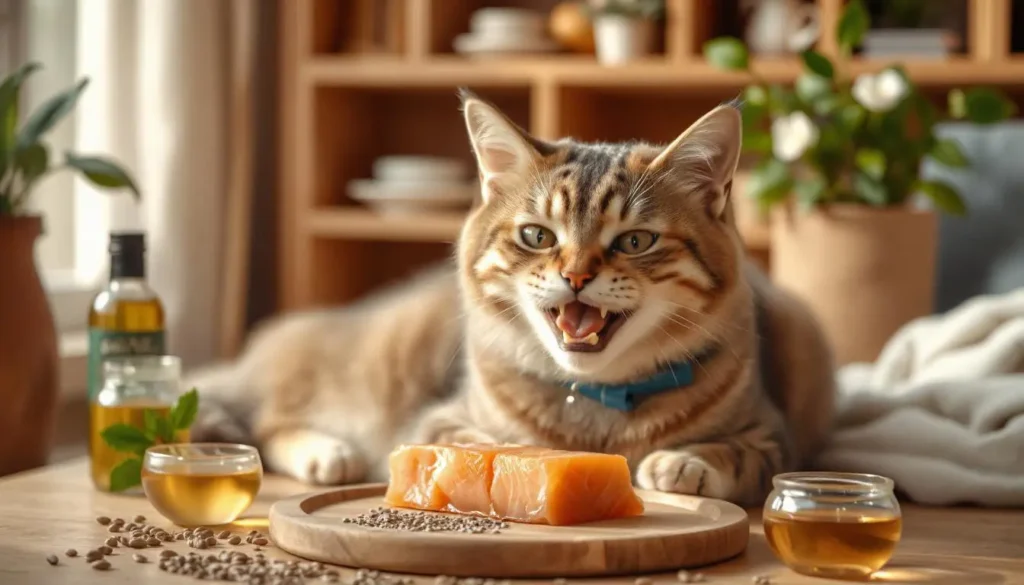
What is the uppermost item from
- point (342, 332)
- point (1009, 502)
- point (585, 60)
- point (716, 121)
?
point (585, 60)

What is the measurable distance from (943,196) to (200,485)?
1.86m

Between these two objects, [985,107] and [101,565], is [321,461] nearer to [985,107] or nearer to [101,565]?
[101,565]

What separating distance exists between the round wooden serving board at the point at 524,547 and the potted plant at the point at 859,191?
147 centimetres

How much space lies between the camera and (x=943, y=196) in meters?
2.77

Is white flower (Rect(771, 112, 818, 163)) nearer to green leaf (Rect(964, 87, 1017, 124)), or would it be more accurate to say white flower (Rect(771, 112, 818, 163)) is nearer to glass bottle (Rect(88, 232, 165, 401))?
green leaf (Rect(964, 87, 1017, 124))

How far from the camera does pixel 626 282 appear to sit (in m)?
1.49

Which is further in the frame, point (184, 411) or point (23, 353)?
point (23, 353)

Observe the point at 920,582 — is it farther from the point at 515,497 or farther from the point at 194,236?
the point at 194,236

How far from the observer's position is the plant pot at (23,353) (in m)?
1.98

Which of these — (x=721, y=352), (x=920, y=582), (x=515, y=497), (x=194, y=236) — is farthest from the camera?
(x=194, y=236)

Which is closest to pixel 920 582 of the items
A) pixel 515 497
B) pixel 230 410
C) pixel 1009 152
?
pixel 515 497

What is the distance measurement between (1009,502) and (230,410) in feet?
3.73

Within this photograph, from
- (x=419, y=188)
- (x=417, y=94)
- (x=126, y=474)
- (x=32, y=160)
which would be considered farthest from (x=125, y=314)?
(x=417, y=94)

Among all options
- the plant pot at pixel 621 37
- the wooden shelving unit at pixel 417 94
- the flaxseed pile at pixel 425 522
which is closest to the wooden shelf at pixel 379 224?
the wooden shelving unit at pixel 417 94
